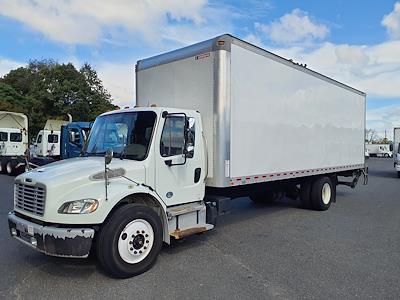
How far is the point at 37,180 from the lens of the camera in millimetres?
4883

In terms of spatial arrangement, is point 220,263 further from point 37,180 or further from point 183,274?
point 37,180

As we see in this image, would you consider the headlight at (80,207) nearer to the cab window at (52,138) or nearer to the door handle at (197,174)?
the door handle at (197,174)

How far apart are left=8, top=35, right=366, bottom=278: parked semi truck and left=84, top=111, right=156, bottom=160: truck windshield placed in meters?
0.02

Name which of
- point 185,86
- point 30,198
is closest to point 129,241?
point 30,198

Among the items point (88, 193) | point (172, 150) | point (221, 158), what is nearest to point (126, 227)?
point (88, 193)

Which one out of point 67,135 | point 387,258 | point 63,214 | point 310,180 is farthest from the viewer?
point 67,135

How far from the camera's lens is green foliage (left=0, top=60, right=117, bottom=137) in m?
39.1

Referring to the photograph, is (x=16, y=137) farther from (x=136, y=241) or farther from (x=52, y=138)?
(x=136, y=241)

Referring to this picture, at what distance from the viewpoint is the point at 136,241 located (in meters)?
5.12

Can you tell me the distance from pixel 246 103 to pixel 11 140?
741 inches

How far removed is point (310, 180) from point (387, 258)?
14.6 ft

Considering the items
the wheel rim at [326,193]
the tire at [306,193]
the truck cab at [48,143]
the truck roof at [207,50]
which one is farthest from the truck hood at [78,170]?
the truck cab at [48,143]

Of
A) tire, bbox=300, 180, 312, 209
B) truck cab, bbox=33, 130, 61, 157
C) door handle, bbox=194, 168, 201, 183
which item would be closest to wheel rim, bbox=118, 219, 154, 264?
door handle, bbox=194, 168, 201, 183

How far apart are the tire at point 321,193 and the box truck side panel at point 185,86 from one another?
481cm
